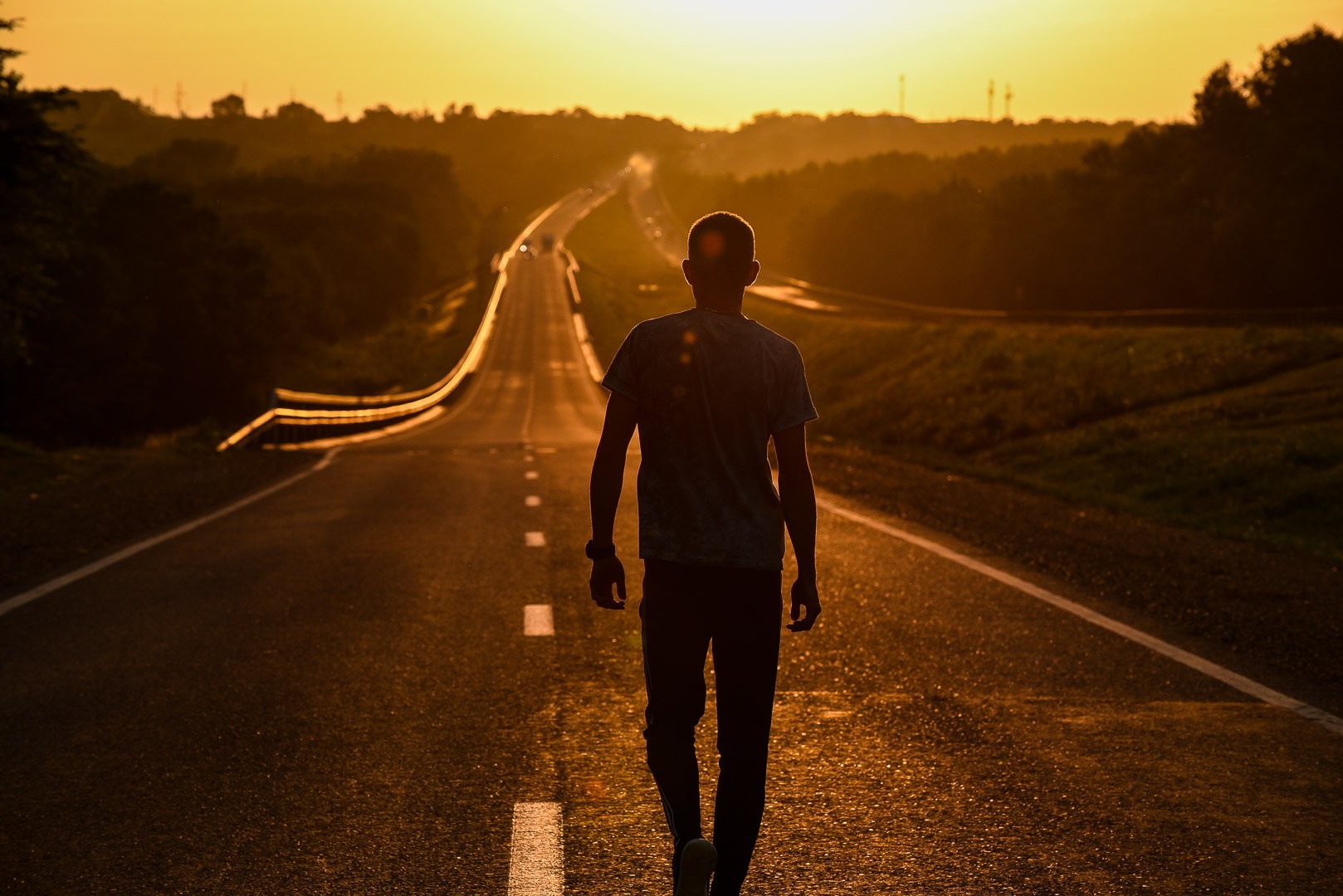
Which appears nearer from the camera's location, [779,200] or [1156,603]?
[1156,603]

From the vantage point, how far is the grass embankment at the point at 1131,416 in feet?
68.4

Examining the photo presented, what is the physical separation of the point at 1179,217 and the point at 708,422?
235 feet

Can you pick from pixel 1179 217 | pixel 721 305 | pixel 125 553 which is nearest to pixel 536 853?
pixel 721 305

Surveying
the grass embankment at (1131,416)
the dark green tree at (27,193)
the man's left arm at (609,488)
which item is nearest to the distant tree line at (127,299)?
the dark green tree at (27,193)

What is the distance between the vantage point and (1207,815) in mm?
Result: 6074

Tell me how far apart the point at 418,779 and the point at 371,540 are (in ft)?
30.2

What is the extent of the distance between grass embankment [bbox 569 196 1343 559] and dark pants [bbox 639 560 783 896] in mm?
12905

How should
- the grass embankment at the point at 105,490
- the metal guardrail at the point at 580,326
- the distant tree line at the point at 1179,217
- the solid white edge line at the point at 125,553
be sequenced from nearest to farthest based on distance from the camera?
the solid white edge line at the point at 125,553 → the grass embankment at the point at 105,490 → the distant tree line at the point at 1179,217 → the metal guardrail at the point at 580,326

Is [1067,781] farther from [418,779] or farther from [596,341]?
[596,341]

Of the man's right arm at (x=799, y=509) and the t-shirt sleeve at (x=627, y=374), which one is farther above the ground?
the t-shirt sleeve at (x=627, y=374)

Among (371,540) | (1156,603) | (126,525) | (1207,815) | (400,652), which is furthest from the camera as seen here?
(126,525)

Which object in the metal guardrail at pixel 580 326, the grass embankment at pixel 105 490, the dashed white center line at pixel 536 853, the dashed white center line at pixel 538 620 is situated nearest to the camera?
the dashed white center line at pixel 536 853

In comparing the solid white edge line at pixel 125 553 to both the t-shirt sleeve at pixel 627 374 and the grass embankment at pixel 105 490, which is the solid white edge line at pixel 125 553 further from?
the t-shirt sleeve at pixel 627 374

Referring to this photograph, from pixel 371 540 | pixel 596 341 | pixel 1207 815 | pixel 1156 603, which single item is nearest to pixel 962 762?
pixel 1207 815
